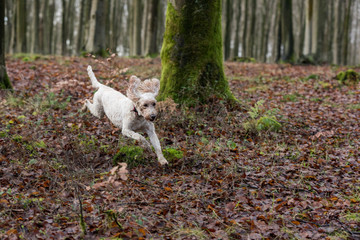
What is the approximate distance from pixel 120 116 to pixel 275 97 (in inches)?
233

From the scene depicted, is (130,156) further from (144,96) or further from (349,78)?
(349,78)

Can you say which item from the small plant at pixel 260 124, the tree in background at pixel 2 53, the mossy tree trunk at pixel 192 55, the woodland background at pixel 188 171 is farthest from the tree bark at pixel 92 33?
the small plant at pixel 260 124

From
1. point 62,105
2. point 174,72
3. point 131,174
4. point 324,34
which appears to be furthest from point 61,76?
point 324,34

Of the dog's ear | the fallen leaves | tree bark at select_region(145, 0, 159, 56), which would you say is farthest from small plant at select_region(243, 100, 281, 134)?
tree bark at select_region(145, 0, 159, 56)

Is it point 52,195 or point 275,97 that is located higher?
point 275,97

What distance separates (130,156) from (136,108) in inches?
33.1

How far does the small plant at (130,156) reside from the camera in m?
5.50

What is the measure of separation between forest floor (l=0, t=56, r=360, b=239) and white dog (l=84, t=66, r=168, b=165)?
1.35 feet

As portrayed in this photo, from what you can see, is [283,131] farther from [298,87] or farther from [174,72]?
[298,87]

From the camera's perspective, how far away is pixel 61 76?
1138 cm

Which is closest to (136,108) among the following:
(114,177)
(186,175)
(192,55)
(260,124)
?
(186,175)

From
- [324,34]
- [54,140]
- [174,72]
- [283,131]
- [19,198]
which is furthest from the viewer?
[324,34]

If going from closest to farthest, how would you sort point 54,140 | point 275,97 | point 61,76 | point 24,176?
1. point 24,176
2. point 54,140
3. point 275,97
4. point 61,76

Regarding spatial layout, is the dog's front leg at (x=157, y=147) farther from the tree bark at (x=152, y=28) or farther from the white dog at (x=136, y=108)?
the tree bark at (x=152, y=28)
